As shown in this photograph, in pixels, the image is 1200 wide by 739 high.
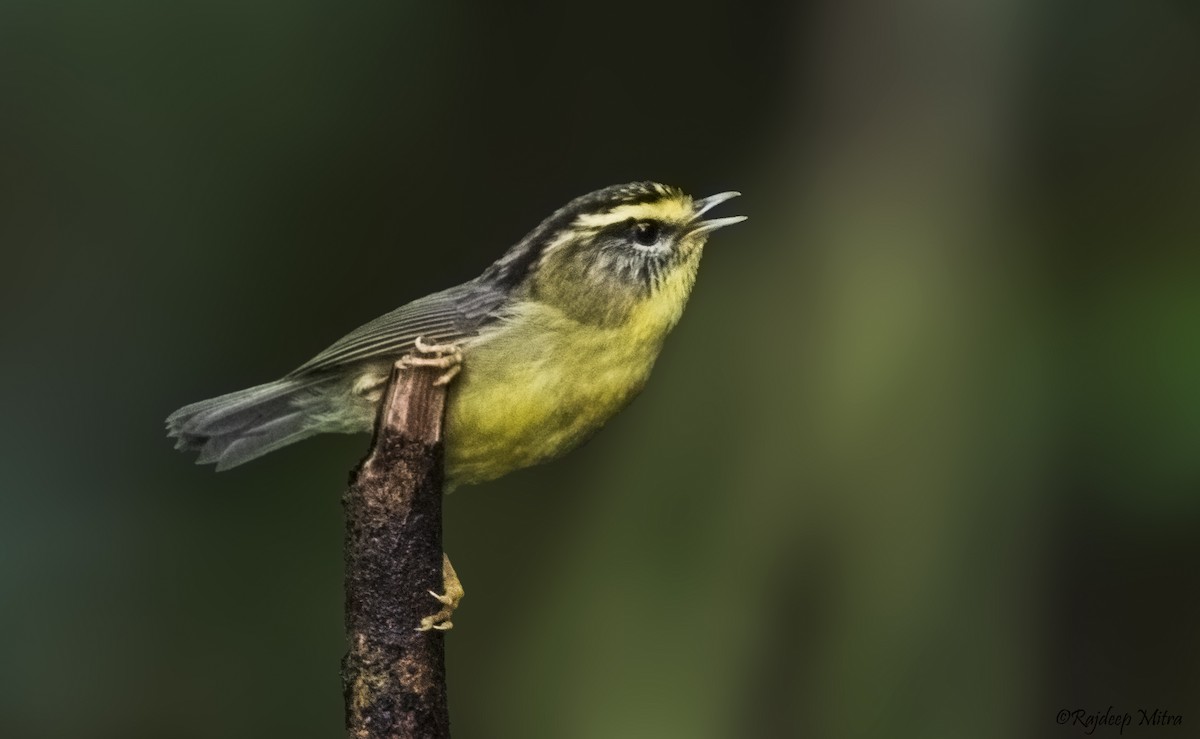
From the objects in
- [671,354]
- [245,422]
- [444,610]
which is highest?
[671,354]

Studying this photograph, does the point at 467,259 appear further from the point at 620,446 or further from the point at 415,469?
the point at 415,469

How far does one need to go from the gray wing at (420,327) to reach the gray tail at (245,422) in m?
0.06

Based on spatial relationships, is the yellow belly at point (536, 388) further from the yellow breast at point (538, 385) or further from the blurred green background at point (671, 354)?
the blurred green background at point (671, 354)

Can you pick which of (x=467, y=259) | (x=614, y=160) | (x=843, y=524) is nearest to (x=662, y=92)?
(x=614, y=160)

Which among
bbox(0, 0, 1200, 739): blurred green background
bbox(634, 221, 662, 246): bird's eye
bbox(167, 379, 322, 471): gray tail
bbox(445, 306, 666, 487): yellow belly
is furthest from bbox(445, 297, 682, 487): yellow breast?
bbox(0, 0, 1200, 739): blurred green background

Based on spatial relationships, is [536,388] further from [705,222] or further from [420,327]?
[705,222]

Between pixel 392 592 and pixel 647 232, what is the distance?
2.29ft

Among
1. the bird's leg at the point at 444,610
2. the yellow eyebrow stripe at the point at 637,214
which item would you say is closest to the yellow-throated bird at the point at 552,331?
the yellow eyebrow stripe at the point at 637,214

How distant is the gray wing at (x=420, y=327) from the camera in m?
1.95

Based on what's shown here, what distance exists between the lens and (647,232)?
1940 millimetres

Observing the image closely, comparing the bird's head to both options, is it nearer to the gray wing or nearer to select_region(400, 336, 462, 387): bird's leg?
Result: the gray wing

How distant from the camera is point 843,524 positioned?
2713 millimetres

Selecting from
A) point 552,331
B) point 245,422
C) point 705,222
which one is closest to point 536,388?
point 552,331

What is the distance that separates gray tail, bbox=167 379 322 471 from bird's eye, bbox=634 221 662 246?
594mm
